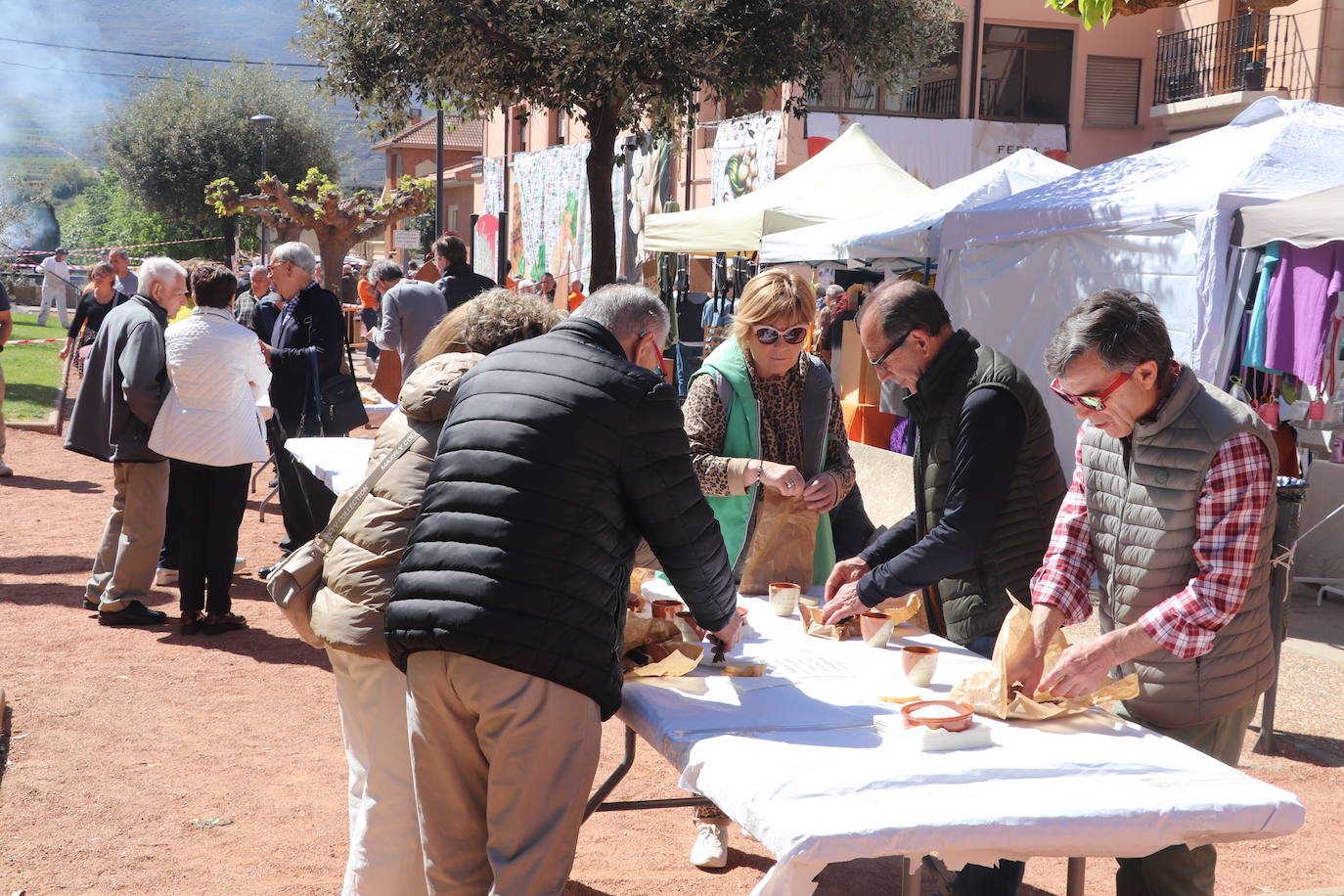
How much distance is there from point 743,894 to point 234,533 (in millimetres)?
3694

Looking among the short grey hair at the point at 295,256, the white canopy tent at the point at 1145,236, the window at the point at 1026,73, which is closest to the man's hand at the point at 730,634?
the short grey hair at the point at 295,256

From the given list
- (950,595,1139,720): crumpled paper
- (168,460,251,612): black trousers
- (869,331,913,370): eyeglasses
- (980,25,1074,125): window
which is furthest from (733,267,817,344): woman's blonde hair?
(980,25,1074,125): window

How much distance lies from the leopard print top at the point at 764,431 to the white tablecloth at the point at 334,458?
5.76 feet

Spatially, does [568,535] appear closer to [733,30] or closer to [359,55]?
[733,30]

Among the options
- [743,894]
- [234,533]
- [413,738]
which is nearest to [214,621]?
[234,533]

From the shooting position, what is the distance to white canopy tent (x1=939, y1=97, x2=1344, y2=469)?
22.5 ft

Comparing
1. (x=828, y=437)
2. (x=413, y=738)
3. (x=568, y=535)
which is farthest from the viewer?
(x=828, y=437)

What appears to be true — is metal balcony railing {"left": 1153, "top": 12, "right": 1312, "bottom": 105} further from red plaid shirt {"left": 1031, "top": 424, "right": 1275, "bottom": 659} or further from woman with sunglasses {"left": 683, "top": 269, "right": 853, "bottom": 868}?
red plaid shirt {"left": 1031, "top": 424, "right": 1275, "bottom": 659}

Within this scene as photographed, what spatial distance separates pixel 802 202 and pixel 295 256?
6060mm

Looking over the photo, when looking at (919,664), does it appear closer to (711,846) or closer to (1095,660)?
(1095,660)

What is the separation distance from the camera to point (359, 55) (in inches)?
427

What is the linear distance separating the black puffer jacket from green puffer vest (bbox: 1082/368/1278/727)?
2.93 ft

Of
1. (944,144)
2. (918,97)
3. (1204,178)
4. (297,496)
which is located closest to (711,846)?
(297,496)

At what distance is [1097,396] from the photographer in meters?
2.46
